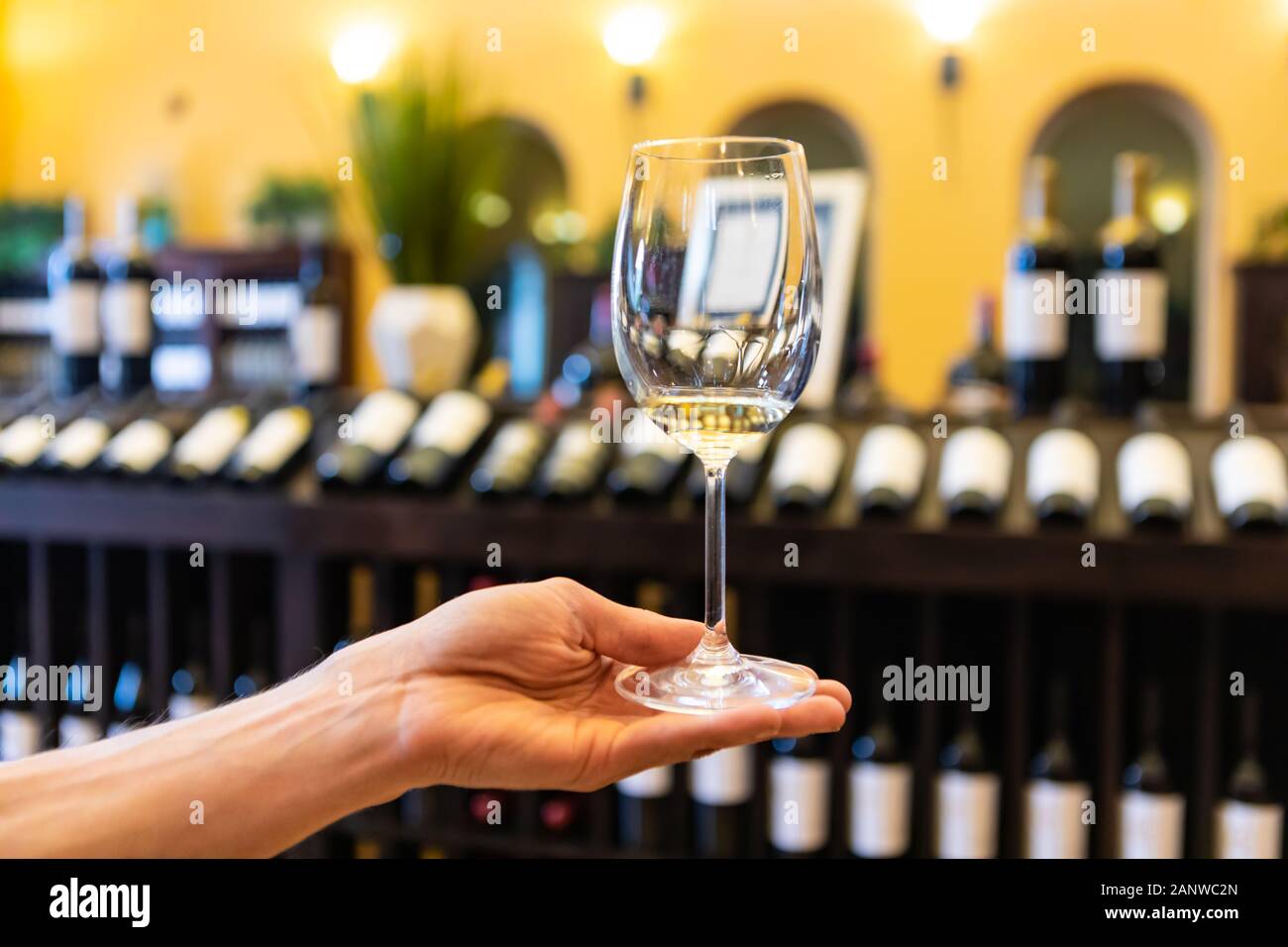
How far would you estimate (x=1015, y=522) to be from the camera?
1.39m

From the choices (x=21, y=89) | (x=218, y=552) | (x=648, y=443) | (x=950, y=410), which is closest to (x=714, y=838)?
(x=648, y=443)

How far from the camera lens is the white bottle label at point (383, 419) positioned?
1.64 metres

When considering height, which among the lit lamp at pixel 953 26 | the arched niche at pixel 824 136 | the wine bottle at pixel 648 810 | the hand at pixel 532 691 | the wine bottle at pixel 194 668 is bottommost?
the wine bottle at pixel 648 810

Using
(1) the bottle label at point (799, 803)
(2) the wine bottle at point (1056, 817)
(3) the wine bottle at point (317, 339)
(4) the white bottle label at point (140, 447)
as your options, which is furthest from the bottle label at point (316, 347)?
(2) the wine bottle at point (1056, 817)

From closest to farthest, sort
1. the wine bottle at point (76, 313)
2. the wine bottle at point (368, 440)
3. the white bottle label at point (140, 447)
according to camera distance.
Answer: the wine bottle at point (368, 440) < the white bottle label at point (140, 447) < the wine bottle at point (76, 313)

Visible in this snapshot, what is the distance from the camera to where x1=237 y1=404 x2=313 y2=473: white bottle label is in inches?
66.1

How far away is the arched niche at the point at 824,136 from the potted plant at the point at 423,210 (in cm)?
410

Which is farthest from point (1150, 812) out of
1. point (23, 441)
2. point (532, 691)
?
point (23, 441)

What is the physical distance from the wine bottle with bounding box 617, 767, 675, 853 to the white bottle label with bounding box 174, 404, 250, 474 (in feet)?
2.29

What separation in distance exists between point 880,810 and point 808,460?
1.34 feet

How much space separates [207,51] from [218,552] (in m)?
5.94

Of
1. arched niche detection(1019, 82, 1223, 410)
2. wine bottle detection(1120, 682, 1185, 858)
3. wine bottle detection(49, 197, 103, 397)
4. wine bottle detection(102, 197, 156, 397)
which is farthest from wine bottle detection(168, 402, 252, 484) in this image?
arched niche detection(1019, 82, 1223, 410)

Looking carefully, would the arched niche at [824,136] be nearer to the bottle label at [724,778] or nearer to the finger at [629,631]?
the bottle label at [724,778]
